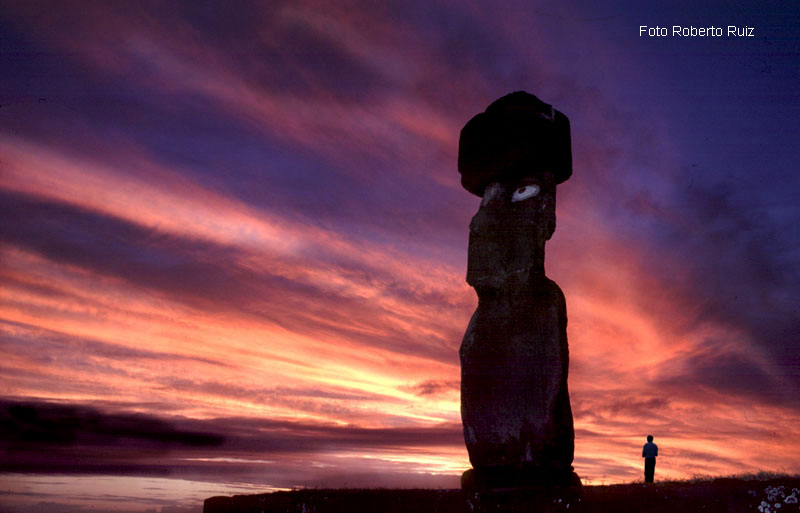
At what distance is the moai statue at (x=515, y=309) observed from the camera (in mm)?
12430

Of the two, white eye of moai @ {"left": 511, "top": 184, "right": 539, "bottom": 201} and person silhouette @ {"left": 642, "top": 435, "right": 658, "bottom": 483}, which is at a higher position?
white eye of moai @ {"left": 511, "top": 184, "right": 539, "bottom": 201}

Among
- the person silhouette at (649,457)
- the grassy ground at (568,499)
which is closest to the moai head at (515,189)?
the grassy ground at (568,499)

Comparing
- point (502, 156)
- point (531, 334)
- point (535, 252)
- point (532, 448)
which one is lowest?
point (532, 448)

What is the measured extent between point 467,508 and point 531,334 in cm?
333

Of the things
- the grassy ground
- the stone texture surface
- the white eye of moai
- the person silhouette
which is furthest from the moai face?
the person silhouette

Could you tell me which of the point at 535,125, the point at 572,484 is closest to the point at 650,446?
the point at 572,484

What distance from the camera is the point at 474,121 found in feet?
49.0

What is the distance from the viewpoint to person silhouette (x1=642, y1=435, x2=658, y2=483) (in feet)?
52.2

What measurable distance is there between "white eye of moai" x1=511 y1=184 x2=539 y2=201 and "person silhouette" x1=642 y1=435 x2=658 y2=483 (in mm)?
6489

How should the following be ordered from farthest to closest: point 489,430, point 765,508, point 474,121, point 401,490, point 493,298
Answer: point 474,121 < point 493,298 < point 489,430 < point 401,490 < point 765,508

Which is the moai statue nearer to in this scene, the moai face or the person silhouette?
the moai face

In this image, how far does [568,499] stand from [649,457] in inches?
224

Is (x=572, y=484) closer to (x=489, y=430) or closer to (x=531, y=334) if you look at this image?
(x=489, y=430)

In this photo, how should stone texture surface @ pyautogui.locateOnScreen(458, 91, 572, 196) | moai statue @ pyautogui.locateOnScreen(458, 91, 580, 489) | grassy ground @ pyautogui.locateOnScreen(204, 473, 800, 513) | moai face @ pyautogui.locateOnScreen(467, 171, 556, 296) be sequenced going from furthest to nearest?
stone texture surface @ pyautogui.locateOnScreen(458, 91, 572, 196), moai face @ pyautogui.locateOnScreen(467, 171, 556, 296), moai statue @ pyautogui.locateOnScreen(458, 91, 580, 489), grassy ground @ pyautogui.locateOnScreen(204, 473, 800, 513)
